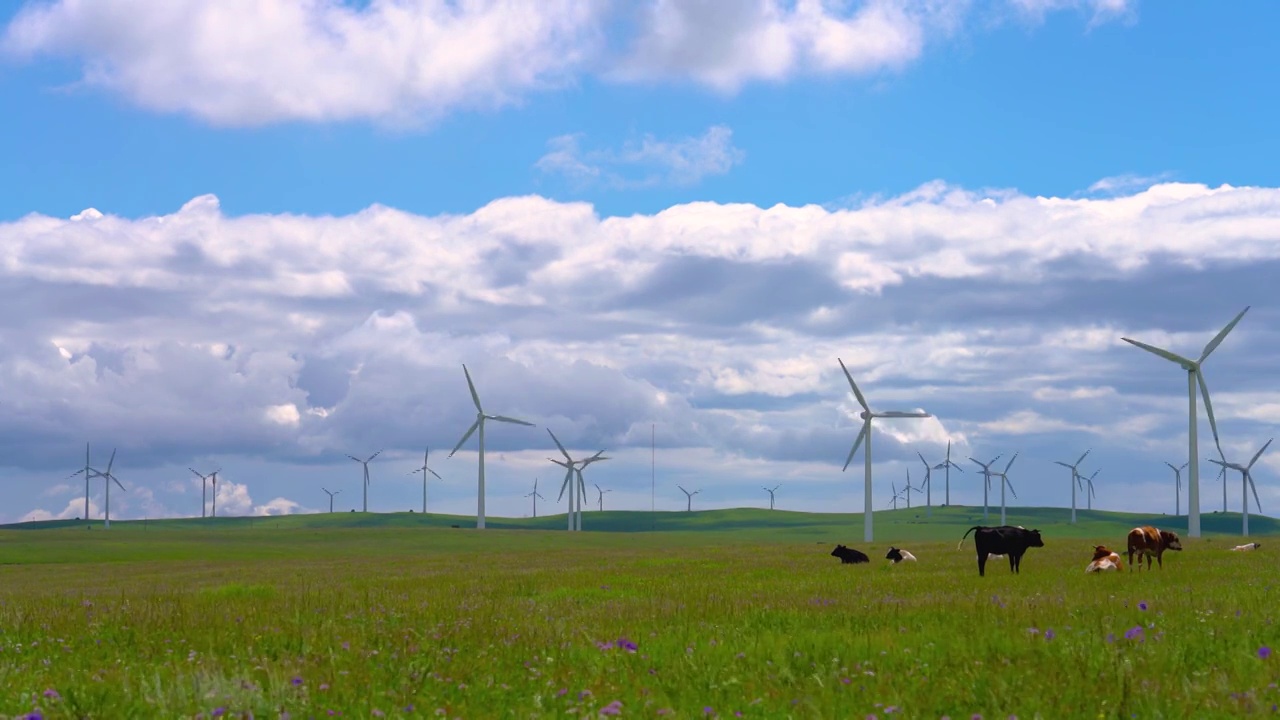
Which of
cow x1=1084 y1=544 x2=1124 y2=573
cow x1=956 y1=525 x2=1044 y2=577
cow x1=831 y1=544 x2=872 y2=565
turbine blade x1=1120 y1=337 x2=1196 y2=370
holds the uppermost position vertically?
turbine blade x1=1120 y1=337 x2=1196 y2=370

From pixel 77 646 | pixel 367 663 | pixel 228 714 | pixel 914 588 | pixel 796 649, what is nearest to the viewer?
pixel 228 714

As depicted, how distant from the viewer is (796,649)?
11.1 metres

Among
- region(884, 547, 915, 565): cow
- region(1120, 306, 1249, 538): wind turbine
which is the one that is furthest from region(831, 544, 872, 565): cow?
region(1120, 306, 1249, 538): wind turbine

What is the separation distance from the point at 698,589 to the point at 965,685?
551 inches

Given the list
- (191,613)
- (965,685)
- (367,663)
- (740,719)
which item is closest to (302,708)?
(367,663)

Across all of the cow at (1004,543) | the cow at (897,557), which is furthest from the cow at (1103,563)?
the cow at (897,557)

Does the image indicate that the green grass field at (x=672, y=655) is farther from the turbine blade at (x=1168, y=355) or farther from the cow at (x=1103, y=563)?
the turbine blade at (x=1168, y=355)

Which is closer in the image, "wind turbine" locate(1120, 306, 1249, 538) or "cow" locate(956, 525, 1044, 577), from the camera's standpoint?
"cow" locate(956, 525, 1044, 577)

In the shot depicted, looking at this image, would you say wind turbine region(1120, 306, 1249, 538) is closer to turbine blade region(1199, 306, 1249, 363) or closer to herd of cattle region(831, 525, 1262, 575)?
turbine blade region(1199, 306, 1249, 363)

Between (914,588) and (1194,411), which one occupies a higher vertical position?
(1194,411)

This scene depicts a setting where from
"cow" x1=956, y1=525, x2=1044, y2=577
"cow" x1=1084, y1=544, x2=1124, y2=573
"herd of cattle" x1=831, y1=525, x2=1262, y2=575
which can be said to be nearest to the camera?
"cow" x1=1084, y1=544, x2=1124, y2=573

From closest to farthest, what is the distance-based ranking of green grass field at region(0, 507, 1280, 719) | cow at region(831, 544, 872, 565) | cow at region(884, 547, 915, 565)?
1. green grass field at region(0, 507, 1280, 719)
2. cow at region(884, 547, 915, 565)
3. cow at region(831, 544, 872, 565)

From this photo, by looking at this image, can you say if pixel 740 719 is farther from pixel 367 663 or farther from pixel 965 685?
→ pixel 367 663

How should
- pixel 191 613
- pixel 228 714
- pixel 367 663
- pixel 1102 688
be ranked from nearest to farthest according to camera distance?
1. pixel 228 714
2. pixel 1102 688
3. pixel 367 663
4. pixel 191 613
